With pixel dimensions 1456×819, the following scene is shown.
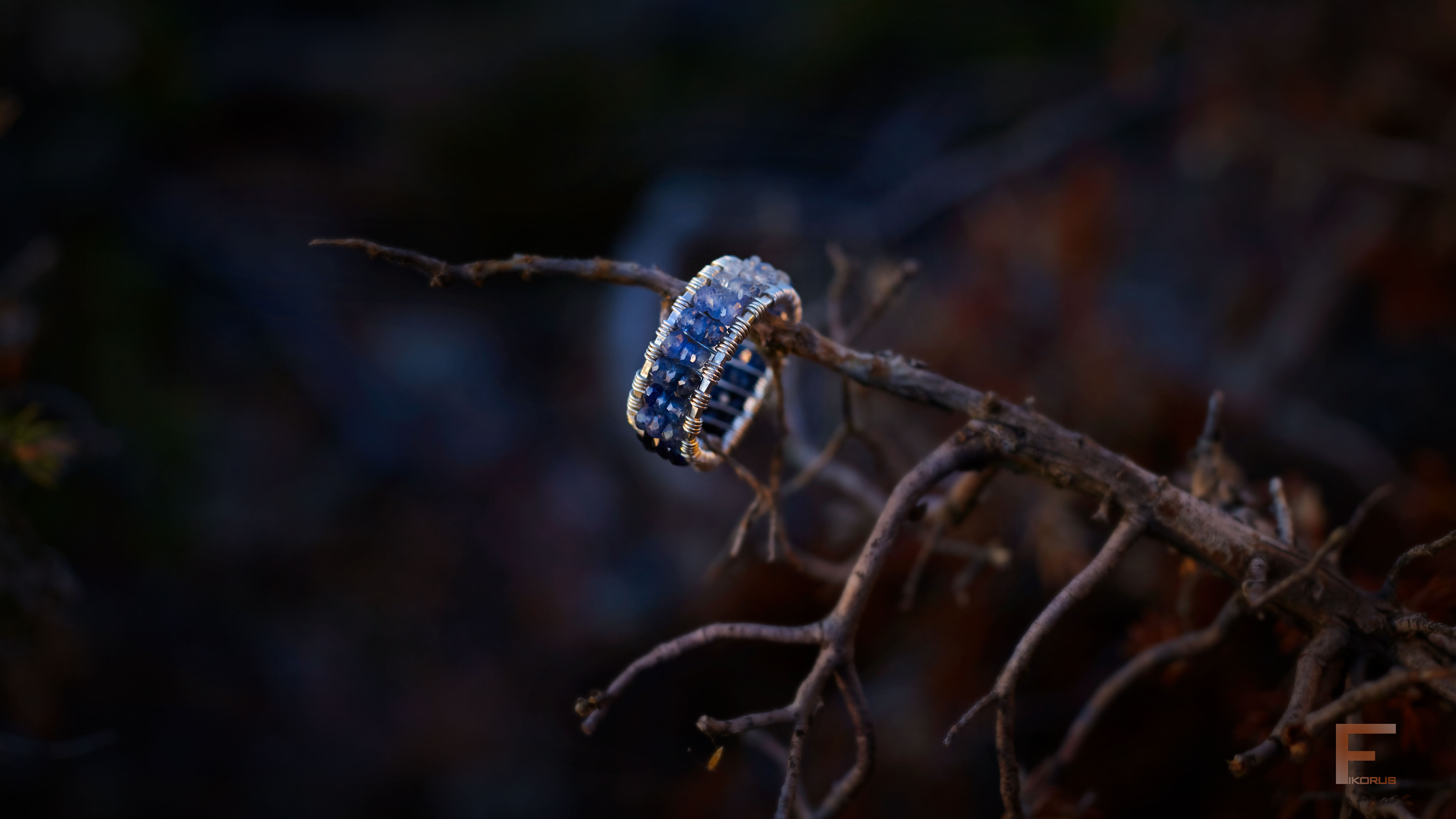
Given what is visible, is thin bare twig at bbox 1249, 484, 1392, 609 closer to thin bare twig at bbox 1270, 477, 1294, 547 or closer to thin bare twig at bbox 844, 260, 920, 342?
thin bare twig at bbox 1270, 477, 1294, 547

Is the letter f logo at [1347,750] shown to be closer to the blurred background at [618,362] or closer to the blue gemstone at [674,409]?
the blurred background at [618,362]

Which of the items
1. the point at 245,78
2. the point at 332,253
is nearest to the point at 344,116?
the point at 245,78

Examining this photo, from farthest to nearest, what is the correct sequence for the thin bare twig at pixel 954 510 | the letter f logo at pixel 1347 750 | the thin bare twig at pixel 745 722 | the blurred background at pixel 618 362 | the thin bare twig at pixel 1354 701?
Result: the blurred background at pixel 618 362 → the thin bare twig at pixel 954 510 → the letter f logo at pixel 1347 750 → the thin bare twig at pixel 745 722 → the thin bare twig at pixel 1354 701

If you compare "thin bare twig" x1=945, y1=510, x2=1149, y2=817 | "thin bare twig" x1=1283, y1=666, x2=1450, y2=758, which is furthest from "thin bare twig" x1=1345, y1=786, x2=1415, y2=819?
"thin bare twig" x1=945, y1=510, x2=1149, y2=817

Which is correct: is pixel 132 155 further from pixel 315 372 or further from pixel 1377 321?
pixel 1377 321

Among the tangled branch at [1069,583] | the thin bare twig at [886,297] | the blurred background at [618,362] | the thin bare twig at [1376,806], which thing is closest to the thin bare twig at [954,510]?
the tangled branch at [1069,583]

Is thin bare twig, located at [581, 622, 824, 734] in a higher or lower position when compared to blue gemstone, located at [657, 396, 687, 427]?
lower
